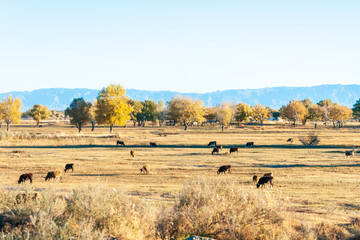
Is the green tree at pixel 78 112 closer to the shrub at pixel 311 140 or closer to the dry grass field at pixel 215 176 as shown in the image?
the dry grass field at pixel 215 176

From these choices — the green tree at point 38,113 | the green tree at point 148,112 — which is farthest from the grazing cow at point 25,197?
the green tree at point 38,113

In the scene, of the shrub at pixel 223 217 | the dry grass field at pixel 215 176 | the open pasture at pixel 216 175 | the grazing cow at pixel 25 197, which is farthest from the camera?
the open pasture at pixel 216 175

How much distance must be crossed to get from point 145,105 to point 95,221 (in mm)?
132529

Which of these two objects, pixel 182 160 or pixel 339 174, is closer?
pixel 339 174

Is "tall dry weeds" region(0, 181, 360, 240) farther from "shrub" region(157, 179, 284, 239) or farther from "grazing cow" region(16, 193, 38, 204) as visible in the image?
"grazing cow" region(16, 193, 38, 204)

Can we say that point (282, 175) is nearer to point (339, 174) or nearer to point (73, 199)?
point (339, 174)

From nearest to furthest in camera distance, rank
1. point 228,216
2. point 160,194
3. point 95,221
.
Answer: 1. point 95,221
2. point 228,216
3. point 160,194

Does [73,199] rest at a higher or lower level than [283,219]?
higher

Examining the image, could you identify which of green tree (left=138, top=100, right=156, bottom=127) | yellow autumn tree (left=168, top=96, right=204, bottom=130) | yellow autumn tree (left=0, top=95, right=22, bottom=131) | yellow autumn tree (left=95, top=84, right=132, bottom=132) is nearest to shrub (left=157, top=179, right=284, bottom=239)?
yellow autumn tree (left=95, top=84, right=132, bottom=132)

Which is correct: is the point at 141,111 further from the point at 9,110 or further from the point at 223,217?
the point at 223,217

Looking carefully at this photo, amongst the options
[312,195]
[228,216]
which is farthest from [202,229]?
[312,195]

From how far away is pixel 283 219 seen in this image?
10320 mm

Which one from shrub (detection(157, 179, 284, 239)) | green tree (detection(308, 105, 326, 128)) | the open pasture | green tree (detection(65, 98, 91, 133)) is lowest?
the open pasture

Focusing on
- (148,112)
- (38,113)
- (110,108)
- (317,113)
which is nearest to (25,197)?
(110,108)
